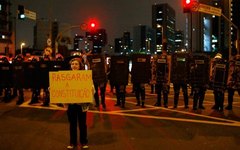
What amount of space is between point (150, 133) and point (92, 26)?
96.2 ft

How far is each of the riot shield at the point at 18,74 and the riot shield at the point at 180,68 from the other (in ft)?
19.8

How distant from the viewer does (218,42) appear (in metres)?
183

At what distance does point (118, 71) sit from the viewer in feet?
50.8

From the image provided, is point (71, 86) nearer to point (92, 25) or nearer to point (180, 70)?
point (180, 70)

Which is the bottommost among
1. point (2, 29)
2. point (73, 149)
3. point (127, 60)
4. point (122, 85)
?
point (73, 149)

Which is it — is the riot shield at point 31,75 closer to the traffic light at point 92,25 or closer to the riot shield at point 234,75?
the riot shield at point 234,75

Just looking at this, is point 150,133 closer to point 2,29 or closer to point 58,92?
point 58,92

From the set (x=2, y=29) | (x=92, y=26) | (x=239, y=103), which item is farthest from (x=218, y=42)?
(x=239, y=103)

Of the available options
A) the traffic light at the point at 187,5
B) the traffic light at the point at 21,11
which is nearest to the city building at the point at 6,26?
the traffic light at the point at 21,11

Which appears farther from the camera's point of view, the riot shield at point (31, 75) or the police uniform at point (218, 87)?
the riot shield at point (31, 75)

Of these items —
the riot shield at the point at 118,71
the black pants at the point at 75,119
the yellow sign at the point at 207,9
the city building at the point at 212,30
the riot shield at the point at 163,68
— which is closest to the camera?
the black pants at the point at 75,119

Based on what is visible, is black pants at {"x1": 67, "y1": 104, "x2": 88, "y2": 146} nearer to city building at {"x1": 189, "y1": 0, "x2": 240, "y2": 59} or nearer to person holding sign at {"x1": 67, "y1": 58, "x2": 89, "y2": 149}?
person holding sign at {"x1": 67, "y1": 58, "x2": 89, "y2": 149}

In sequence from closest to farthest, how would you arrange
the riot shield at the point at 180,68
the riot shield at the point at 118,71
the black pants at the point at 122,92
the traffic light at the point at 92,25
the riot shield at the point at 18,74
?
the riot shield at the point at 180,68
the black pants at the point at 122,92
the riot shield at the point at 118,71
the riot shield at the point at 18,74
the traffic light at the point at 92,25

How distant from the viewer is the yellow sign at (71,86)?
8.41m
